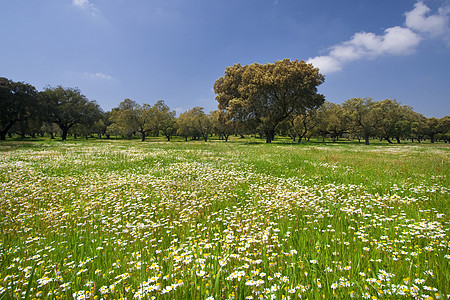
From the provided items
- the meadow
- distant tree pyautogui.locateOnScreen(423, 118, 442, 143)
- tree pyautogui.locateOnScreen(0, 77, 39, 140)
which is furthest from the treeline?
the meadow

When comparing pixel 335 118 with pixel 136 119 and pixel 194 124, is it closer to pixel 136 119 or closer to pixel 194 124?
pixel 194 124

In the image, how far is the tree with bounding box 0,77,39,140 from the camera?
40156 mm

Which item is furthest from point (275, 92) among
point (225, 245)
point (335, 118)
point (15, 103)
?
point (15, 103)

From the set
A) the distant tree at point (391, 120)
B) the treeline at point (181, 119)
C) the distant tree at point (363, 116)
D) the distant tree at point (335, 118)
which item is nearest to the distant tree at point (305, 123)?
the treeline at point (181, 119)

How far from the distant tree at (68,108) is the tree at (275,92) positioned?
46.0 metres

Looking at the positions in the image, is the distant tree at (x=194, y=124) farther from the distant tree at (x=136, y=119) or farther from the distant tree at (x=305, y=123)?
the distant tree at (x=305, y=123)

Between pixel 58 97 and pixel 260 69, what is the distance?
5781 cm

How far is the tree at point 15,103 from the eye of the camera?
40.2 meters

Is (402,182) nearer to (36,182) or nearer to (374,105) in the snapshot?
(36,182)

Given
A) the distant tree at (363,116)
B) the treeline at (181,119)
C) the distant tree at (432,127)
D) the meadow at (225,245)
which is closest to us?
the meadow at (225,245)

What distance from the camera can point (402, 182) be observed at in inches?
288

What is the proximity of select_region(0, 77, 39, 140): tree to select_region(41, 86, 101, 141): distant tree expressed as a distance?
681 centimetres

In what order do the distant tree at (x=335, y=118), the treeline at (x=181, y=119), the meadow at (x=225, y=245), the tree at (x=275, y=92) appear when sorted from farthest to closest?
the distant tree at (x=335, y=118) → the treeline at (x=181, y=119) → the tree at (x=275, y=92) → the meadow at (x=225, y=245)

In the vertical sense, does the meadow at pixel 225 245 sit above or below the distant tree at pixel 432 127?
below
